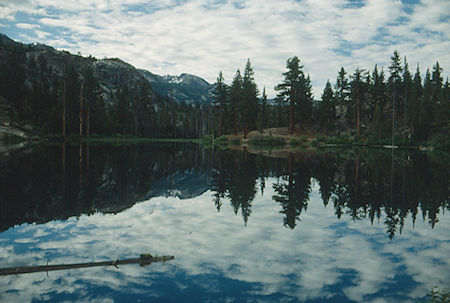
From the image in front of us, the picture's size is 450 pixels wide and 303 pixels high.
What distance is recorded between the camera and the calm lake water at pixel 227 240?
4387mm

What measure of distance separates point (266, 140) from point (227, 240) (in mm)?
53484

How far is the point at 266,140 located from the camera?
5931cm

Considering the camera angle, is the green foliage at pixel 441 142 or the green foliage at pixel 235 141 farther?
the green foliage at pixel 235 141

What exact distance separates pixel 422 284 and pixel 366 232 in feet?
8.82

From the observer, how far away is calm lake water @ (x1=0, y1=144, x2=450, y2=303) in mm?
4387

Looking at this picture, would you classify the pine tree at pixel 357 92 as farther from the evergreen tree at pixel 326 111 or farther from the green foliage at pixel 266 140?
the green foliage at pixel 266 140

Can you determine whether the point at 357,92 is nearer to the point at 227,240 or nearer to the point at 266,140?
the point at 266,140

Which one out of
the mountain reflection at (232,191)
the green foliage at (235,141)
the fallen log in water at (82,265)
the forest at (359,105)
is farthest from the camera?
the green foliage at (235,141)

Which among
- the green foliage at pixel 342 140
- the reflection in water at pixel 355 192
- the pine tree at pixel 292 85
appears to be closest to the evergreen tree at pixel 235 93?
the pine tree at pixel 292 85

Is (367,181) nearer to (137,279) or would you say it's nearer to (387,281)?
(387,281)

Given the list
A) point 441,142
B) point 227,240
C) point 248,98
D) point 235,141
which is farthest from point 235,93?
point 227,240

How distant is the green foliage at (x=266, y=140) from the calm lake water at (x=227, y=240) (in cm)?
4486

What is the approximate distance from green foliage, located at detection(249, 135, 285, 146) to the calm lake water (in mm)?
44857

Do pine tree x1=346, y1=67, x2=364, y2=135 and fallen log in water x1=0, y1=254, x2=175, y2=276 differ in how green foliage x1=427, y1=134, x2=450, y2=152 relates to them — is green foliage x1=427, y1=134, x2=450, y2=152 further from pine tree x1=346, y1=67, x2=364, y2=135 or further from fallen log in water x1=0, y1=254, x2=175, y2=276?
fallen log in water x1=0, y1=254, x2=175, y2=276
